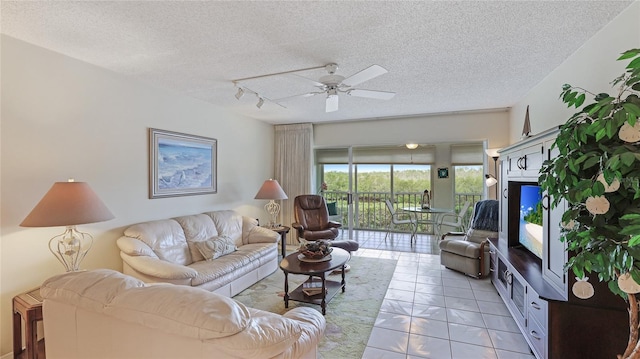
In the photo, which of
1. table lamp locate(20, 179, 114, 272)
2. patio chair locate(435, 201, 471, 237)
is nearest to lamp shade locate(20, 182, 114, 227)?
table lamp locate(20, 179, 114, 272)

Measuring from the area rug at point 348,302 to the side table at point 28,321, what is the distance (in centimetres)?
171

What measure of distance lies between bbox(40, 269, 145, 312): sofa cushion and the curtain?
175 inches

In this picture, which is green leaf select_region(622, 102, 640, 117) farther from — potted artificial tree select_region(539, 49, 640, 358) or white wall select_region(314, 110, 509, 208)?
white wall select_region(314, 110, 509, 208)

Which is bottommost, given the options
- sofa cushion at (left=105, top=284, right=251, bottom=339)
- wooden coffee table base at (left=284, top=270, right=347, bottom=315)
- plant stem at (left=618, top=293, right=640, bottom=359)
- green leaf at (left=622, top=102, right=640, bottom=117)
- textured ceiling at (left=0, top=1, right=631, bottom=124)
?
wooden coffee table base at (left=284, top=270, right=347, bottom=315)

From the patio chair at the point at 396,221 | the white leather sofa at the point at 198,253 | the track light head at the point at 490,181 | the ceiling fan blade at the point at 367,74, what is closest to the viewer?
the ceiling fan blade at the point at 367,74

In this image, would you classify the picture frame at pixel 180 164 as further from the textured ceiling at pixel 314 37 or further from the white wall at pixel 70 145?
the textured ceiling at pixel 314 37

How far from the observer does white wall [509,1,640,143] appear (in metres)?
1.83

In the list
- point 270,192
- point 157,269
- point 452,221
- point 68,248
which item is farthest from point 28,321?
point 452,221

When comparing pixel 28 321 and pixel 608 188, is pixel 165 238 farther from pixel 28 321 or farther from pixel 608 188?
pixel 608 188

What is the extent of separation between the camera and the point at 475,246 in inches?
151

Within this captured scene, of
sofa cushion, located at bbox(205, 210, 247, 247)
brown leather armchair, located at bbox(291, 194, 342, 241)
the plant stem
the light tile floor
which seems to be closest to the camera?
the plant stem

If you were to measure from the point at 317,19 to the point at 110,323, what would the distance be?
82.8 inches

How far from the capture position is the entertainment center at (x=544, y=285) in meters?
1.73

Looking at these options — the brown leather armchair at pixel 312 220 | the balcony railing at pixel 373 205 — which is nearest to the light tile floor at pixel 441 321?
the brown leather armchair at pixel 312 220
